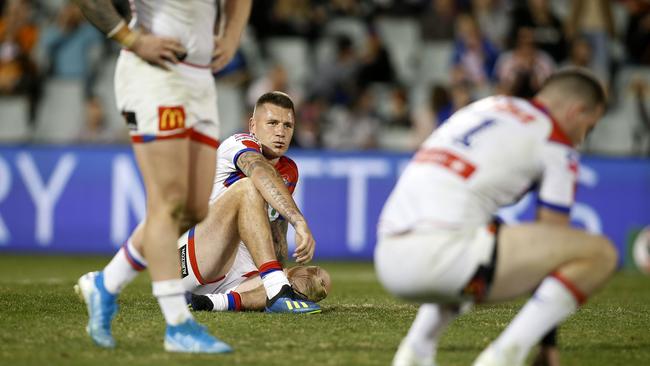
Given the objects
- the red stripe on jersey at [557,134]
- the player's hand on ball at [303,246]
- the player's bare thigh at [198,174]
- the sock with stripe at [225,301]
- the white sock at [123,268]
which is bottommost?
the sock with stripe at [225,301]

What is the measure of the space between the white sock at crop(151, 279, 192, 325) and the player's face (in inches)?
93.7

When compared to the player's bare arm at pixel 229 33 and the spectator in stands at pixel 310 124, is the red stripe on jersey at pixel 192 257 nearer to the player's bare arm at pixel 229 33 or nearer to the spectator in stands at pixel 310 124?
the player's bare arm at pixel 229 33

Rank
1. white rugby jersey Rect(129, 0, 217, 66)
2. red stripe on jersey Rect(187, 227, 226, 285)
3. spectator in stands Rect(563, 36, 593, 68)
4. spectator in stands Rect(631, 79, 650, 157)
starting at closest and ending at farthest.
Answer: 1. white rugby jersey Rect(129, 0, 217, 66)
2. red stripe on jersey Rect(187, 227, 226, 285)
3. spectator in stands Rect(631, 79, 650, 157)
4. spectator in stands Rect(563, 36, 593, 68)

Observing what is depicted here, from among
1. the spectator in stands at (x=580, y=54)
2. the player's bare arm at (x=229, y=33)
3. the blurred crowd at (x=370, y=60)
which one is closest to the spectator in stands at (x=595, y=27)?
the blurred crowd at (x=370, y=60)

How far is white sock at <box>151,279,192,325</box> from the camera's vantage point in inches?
214

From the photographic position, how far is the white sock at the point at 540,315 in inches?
183

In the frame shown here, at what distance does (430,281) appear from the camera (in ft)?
15.5

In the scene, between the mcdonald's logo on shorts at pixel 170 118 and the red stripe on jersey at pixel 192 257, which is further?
the red stripe on jersey at pixel 192 257

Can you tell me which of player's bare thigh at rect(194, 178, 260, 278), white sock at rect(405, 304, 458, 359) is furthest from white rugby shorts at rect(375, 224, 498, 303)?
player's bare thigh at rect(194, 178, 260, 278)

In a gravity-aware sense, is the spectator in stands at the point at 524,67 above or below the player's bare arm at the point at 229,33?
below

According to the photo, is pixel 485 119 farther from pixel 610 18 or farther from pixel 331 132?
pixel 610 18

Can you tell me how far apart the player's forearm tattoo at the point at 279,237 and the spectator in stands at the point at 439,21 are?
32.6ft

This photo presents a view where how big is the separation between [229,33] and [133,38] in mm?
633

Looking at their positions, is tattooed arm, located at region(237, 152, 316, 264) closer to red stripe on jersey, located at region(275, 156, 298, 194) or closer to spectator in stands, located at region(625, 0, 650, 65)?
red stripe on jersey, located at region(275, 156, 298, 194)
